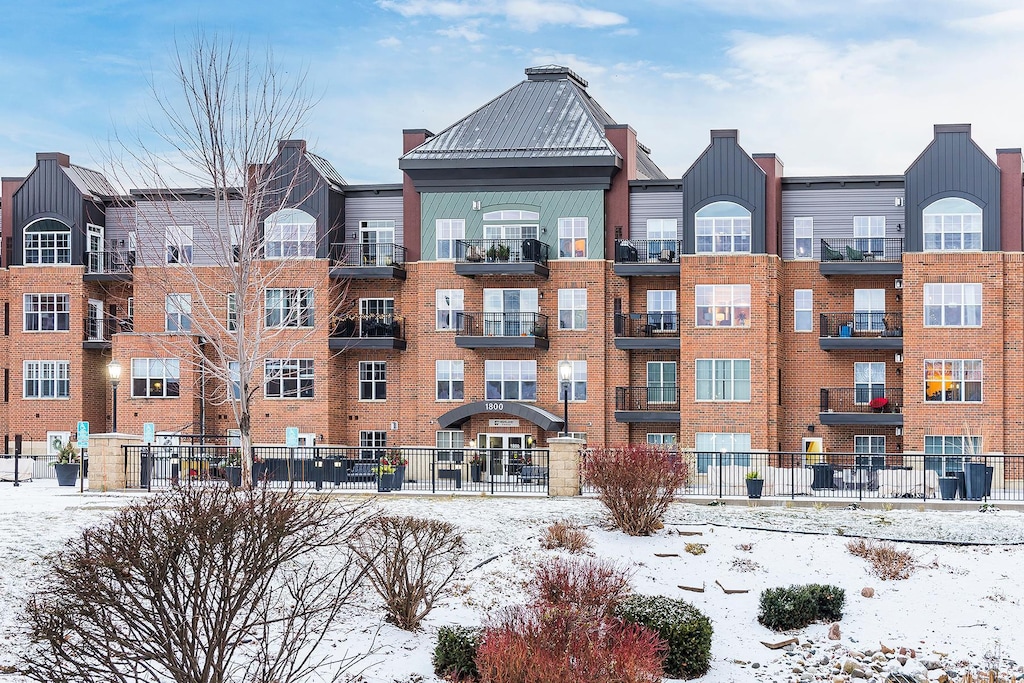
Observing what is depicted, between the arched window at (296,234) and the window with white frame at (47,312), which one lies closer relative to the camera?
the arched window at (296,234)

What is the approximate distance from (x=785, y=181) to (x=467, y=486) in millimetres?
20482

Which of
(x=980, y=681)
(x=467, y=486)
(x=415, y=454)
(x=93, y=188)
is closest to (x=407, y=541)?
(x=980, y=681)

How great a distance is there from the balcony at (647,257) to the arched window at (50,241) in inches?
922

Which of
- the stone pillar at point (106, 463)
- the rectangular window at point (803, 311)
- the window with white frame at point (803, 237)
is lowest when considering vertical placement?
the stone pillar at point (106, 463)

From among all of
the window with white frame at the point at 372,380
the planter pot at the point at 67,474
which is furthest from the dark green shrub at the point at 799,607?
the window with white frame at the point at 372,380

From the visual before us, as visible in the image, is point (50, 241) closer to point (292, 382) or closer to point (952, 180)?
point (292, 382)

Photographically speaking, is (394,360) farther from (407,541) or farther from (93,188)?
(407,541)

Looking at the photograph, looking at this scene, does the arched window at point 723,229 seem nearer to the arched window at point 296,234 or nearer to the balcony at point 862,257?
the balcony at point 862,257

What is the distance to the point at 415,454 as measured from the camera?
4112 cm

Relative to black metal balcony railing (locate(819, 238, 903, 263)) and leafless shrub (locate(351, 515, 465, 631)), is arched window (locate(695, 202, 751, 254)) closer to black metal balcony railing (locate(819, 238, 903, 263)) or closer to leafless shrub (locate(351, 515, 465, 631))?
black metal balcony railing (locate(819, 238, 903, 263))

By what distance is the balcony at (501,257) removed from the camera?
4684 centimetres

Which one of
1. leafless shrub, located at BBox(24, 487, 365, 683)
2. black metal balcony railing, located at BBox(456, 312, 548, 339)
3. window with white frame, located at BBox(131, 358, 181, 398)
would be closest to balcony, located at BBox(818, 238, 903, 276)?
black metal balcony railing, located at BBox(456, 312, 548, 339)

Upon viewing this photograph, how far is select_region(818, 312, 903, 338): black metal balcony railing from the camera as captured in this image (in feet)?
153

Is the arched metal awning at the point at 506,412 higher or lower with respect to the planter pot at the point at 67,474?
higher
